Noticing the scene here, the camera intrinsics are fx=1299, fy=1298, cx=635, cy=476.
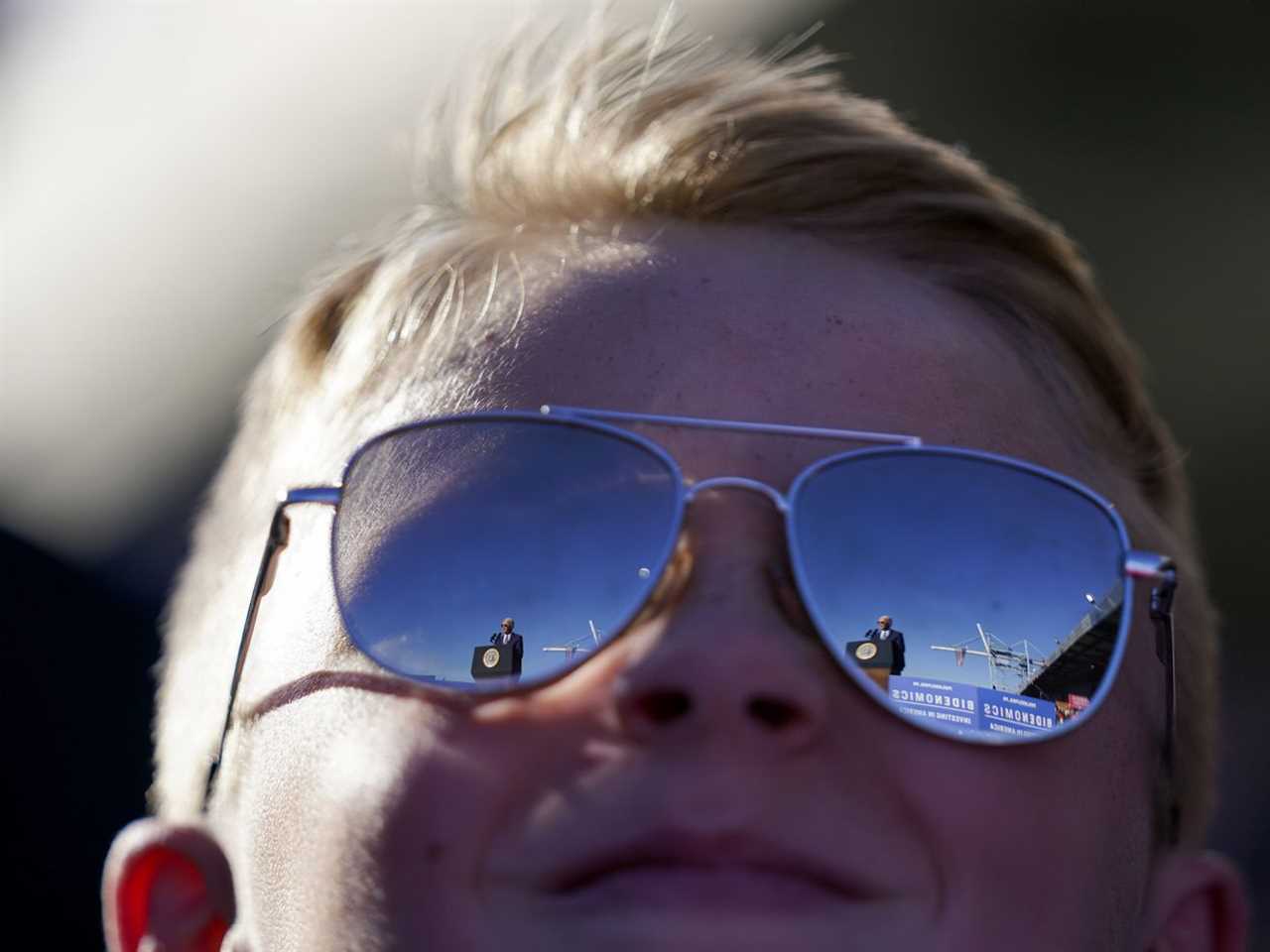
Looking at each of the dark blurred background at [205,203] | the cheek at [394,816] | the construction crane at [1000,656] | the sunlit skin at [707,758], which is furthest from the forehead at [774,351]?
the dark blurred background at [205,203]

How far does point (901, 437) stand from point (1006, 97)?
228 cm

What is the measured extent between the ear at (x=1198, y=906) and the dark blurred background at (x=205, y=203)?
1771mm

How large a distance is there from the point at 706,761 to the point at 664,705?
0.20 feet

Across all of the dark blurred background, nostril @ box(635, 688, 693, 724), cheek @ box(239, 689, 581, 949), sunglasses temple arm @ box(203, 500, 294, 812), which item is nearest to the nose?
nostril @ box(635, 688, 693, 724)

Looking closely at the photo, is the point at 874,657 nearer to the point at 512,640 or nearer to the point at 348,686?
the point at 512,640

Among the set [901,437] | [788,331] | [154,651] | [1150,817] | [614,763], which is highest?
[788,331]

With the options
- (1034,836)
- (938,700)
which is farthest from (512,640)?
(1034,836)

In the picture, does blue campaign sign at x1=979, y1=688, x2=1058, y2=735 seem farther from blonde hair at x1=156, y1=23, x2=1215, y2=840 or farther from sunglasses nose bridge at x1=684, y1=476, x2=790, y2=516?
blonde hair at x1=156, y1=23, x2=1215, y2=840

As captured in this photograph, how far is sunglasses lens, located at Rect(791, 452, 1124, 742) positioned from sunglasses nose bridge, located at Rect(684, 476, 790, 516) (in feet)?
0.06

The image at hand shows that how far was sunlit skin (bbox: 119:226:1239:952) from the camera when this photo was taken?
104 cm

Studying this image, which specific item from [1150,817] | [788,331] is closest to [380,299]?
[788,331]

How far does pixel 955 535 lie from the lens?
121 cm

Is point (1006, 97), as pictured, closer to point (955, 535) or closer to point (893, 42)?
point (893, 42)

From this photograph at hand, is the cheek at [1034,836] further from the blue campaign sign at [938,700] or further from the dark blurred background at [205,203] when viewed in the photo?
the dark blurred background at [205,203]
